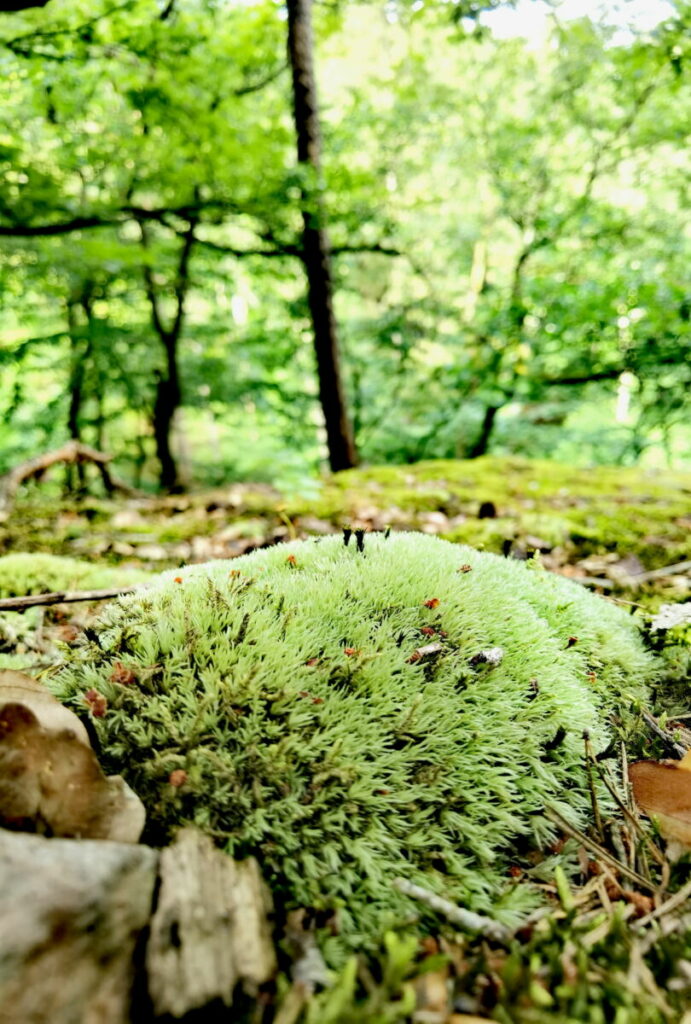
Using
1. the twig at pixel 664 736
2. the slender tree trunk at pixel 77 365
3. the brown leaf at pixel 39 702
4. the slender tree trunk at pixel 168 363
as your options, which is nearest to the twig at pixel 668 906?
the twig at pixel 664 736

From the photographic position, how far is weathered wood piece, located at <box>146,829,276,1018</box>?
102 centimetres

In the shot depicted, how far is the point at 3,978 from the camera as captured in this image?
942 mm

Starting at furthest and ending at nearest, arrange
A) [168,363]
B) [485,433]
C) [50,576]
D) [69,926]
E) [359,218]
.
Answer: [168,363], [485,433], [359,218], [50,576], [69,926]

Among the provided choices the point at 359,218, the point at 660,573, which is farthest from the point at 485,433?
the point at 660,573

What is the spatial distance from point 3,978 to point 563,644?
6.21 ft

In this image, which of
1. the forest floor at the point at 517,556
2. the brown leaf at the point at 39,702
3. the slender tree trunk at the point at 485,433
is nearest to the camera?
the forest floor at the point at 517,556

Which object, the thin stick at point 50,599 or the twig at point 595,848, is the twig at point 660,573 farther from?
the thin stick at point 50,599

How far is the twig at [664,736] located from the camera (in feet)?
6.09

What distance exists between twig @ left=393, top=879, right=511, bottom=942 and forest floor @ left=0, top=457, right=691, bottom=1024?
0.03m

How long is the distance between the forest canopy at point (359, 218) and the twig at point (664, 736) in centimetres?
337

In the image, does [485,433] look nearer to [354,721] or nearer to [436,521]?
[436,521]

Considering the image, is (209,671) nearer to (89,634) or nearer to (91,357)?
(89,634)

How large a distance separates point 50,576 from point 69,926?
101 inches

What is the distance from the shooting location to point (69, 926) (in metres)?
1.03
